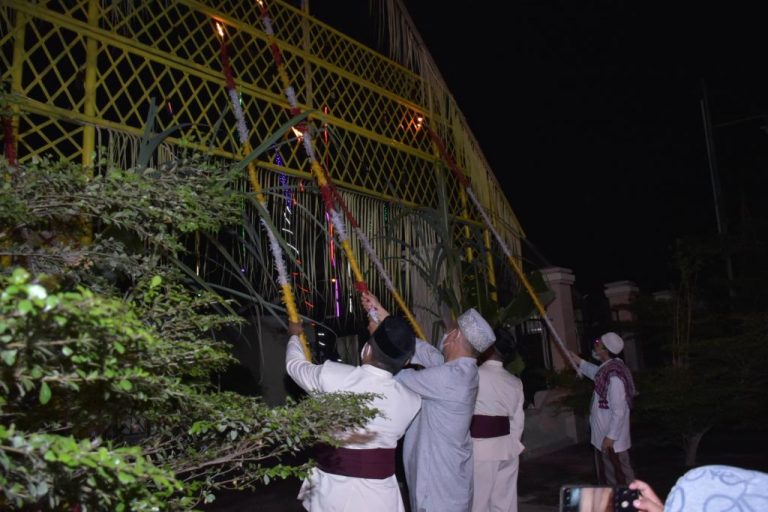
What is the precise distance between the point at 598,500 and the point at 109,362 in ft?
4.44

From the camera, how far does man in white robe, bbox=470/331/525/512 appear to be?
4469 mm

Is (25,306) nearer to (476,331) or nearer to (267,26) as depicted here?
(476,331)

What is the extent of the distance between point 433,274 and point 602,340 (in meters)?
1.90

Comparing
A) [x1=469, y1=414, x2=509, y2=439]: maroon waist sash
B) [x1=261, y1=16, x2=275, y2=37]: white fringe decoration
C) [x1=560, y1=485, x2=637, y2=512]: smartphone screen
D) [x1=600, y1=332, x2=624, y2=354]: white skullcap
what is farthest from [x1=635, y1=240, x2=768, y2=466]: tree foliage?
[x1=560, y1=485, x2=637, y2=512]: smartphone screen

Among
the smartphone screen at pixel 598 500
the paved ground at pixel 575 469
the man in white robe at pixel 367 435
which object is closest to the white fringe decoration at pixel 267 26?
the man in white robe at pixel 367 435

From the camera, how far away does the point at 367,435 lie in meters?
2.95

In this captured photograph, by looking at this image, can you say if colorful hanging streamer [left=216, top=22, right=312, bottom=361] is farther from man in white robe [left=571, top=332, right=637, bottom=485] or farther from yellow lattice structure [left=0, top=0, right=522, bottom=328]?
man in white robe [left=571, top=332, right=637, bottom=485]

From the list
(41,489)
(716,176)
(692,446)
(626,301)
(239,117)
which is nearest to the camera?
(41,489)

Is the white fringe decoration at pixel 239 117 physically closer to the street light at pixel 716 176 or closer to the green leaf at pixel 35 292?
the green leaf at pixel 35 292

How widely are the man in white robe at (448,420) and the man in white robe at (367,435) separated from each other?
21.0 inches

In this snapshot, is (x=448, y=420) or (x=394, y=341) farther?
(x=448, y=420)

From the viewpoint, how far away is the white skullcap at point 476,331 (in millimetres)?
3650

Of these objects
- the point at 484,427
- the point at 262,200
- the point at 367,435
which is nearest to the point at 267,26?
the point at 262,200

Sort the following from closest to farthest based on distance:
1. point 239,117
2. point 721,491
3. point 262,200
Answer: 1. point 721,491
2. point 262,200
3. point 239,117
